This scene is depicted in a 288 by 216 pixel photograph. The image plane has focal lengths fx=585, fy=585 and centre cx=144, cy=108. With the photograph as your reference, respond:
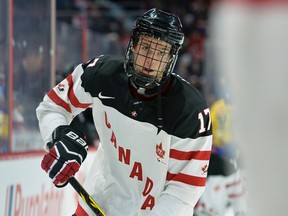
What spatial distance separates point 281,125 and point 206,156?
128cm

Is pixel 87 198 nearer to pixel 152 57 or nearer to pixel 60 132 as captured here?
pixel 60 132

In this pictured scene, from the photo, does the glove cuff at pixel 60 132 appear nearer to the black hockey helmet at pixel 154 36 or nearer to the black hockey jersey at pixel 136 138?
the black hockey jersey at pixel 136 138

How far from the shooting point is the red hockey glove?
161 cm

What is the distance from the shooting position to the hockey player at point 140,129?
164cm

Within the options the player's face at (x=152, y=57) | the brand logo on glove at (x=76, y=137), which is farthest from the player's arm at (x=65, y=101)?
the player's face at (x=152, y=57)

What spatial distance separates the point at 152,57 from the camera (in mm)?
1651

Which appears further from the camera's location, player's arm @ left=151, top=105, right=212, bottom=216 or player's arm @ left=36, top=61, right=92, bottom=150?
player's arm @ left=36, top=61, right=92, bottom=150

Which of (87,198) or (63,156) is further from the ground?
(63,156)

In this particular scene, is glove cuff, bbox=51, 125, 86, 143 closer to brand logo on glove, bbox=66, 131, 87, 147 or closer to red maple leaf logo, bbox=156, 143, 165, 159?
brand logo on glove, bbox=66, 131, 87, 147

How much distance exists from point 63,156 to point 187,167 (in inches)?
13.6

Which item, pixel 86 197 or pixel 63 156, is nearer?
pixel 63 156

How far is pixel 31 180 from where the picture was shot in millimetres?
2795

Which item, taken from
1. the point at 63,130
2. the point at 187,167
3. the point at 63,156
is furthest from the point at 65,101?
the point at 187,167

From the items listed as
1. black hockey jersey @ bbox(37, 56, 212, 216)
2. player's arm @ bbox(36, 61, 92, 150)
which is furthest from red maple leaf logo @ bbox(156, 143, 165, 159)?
player's arm @ bbox(36, 61, 92, 150)
